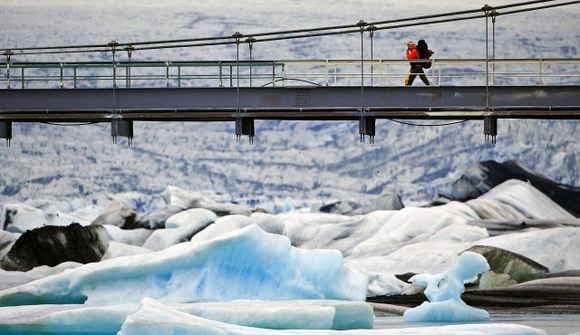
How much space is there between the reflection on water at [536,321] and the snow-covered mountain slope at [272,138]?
2789 cm

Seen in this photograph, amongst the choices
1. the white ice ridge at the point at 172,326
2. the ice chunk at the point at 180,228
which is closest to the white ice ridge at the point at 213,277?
the white ice ridge at the point at 172,326

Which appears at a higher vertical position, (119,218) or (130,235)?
(119,218)

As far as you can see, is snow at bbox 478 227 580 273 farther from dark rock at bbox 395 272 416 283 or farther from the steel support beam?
the steel support beam

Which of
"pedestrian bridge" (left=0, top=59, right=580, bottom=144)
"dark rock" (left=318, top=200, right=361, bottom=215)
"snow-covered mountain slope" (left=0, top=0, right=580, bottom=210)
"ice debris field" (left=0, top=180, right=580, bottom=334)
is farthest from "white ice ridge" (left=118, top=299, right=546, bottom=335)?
"snow-covered mountain slope" (left=0, top=0, right=580, bottom=210)

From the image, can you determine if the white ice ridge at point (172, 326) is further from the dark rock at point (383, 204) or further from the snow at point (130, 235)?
the dark rock at point (383, 204)

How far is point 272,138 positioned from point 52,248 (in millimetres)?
17093

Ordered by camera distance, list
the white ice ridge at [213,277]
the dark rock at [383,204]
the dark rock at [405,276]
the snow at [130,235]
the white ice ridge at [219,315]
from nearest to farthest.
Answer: the white ice ridge at [219,315] → the white ice ridge at [213,277] → the dark rock at [405,276] → the snow at [130,235] → the dark rock at [383,204]

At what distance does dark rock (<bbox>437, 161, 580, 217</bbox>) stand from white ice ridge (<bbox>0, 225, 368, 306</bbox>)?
25.5 m

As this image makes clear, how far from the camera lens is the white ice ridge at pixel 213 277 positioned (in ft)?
114

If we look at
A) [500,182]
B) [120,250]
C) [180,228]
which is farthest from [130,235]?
[500,182]

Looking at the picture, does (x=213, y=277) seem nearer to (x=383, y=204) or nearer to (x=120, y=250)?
(x=120, y=250)

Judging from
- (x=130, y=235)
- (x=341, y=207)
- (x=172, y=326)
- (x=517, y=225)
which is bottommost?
(x=130, y=235)

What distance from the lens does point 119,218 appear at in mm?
62281

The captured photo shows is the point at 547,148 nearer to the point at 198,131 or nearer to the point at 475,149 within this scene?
the point at 475,149
